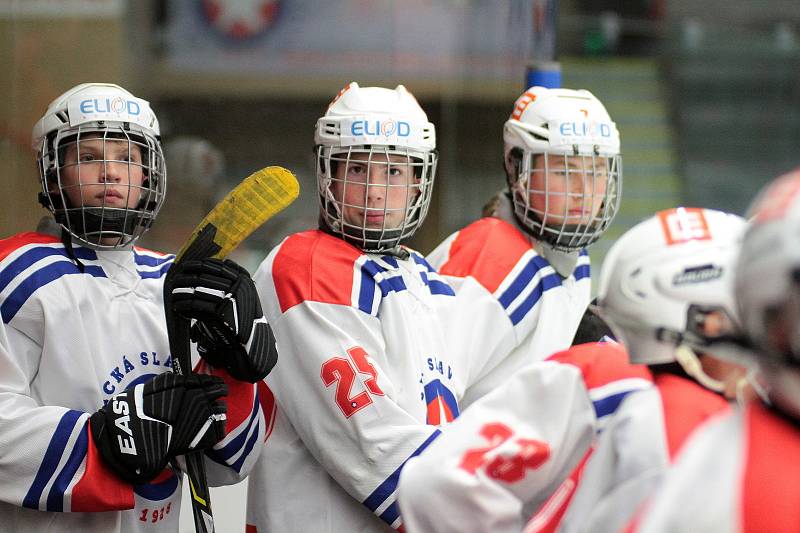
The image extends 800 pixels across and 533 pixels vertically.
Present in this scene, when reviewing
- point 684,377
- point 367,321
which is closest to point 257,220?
point 367,321

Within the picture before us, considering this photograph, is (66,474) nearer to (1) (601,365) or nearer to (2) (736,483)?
(1) (601,365)

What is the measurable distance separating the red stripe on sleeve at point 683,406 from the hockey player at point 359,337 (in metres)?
0.87

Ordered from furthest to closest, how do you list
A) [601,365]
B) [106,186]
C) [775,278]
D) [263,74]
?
[263,74], [106,186], [601,365], [775,278]

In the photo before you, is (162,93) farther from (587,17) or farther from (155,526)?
(587,17)

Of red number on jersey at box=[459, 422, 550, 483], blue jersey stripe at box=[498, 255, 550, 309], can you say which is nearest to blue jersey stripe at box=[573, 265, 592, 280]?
blue jersey stripe at box=[498, 255, 550, 309]

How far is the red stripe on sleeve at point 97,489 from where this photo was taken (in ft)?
7.50

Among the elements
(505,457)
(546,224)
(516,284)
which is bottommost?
(516,284)

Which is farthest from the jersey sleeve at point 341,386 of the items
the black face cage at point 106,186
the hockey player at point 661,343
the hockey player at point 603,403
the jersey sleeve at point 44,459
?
the hockey player at point 661,343

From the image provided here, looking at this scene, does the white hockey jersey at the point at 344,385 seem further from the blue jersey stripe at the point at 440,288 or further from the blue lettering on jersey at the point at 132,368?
the blue lettering on jersey at the point at 132,368

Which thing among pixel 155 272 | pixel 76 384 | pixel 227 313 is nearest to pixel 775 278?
pixel 227 313

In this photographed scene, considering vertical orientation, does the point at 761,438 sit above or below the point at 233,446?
above

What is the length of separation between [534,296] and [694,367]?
1366 millimetres

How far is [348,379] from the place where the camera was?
2473mm

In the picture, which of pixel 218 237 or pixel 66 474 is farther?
pixel 218 237
